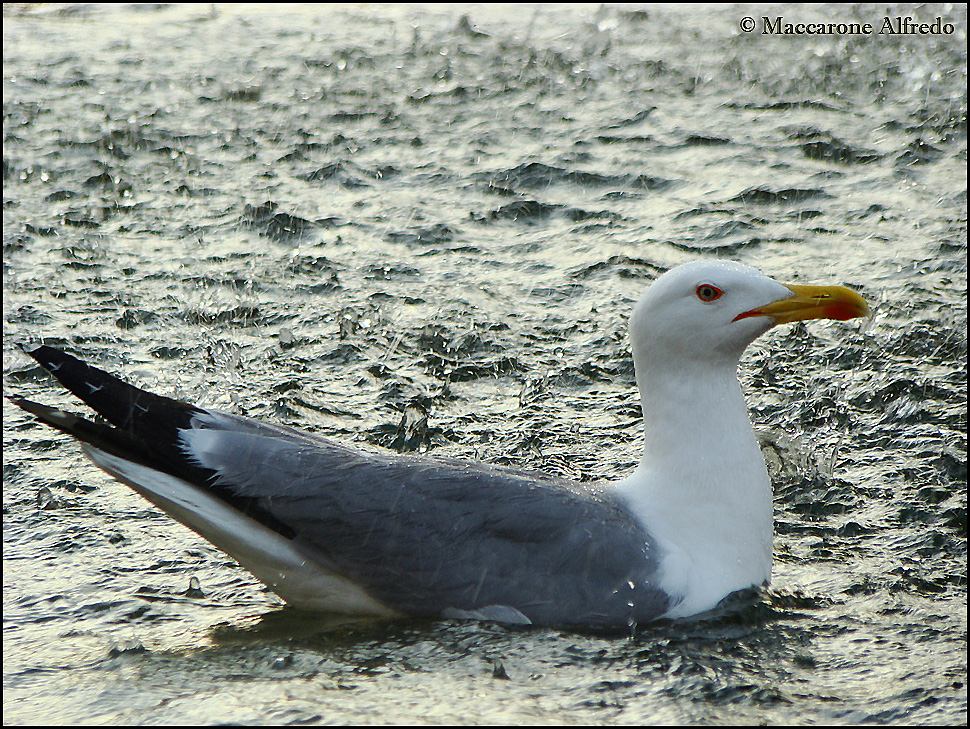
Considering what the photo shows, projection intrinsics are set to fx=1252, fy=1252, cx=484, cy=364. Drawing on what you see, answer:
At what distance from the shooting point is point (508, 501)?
14.6ft

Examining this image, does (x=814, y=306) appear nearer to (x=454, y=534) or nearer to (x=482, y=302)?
(x=454, y=534)

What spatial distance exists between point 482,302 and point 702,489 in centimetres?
339

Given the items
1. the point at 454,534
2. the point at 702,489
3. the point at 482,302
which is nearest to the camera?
the point at 454,534

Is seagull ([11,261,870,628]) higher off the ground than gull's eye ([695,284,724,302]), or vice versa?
gull's eye ([695,284,724,302])

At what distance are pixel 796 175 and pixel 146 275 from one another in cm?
477

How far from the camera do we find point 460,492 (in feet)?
Result: 14.6

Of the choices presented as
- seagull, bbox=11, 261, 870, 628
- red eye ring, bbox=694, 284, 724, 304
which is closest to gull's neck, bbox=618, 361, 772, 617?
seagull, bbox=11, 261, 870, 628

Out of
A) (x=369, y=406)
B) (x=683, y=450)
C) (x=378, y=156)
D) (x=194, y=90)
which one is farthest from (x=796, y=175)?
(x=194, y=90)

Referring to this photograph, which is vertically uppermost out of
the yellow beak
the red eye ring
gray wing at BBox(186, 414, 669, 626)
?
the red eye ring

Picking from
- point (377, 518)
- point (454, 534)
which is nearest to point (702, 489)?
point (454, 534)

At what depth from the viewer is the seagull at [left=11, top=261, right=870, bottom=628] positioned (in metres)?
4.39

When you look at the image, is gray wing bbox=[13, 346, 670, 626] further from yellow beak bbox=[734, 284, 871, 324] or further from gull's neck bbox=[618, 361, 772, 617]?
yellow beak bbox=[734, 284, 871, 324]

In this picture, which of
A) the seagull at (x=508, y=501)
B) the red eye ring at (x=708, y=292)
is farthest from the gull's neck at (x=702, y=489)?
the red eye ring at (x=708, y=292)

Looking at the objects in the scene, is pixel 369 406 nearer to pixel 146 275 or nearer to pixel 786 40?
pixel 146 275
